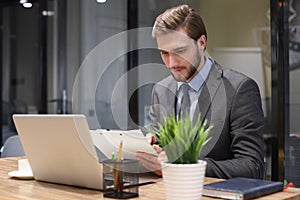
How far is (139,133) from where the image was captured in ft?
5.18

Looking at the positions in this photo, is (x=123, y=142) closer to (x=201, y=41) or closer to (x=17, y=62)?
(x=201, y=41)

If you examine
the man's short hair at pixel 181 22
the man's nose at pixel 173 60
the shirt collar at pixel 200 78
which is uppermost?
the man's short hair at pixel 181 22

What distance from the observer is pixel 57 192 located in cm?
152

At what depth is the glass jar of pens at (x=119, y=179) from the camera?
144 centimetres

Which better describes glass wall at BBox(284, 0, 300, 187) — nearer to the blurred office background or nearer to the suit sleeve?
the blurred office background

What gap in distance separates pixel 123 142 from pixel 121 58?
2770 millimetres

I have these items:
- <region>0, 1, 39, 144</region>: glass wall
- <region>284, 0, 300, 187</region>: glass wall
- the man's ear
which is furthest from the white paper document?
<region>0, 1, 39, 144</region>: glass wall

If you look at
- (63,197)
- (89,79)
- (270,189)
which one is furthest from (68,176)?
(89,79)

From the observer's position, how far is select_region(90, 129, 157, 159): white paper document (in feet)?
5.16

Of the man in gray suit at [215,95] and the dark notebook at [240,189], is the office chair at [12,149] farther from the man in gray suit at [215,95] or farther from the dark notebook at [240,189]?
the dark notebook at [240,189]

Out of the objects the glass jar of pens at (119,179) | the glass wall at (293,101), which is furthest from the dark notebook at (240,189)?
the glass wall at (293,101)

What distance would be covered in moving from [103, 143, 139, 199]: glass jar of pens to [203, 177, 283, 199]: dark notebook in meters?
0.22

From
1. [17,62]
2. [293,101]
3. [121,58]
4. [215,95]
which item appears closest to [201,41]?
[215,95]

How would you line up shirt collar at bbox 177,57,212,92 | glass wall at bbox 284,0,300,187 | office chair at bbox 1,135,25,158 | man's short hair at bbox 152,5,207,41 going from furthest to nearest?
glass wall at bbox 284,0,300,187 → office chair at bbox 1,135,25,158 → shirt collar at bbox 177,57,212,92 → man's short hair at bbox 152,5,207,41
